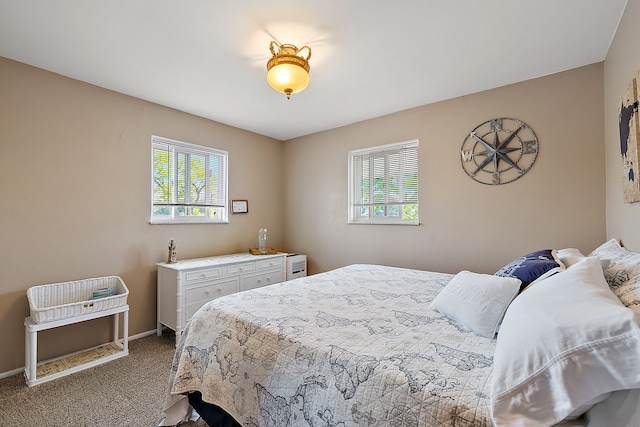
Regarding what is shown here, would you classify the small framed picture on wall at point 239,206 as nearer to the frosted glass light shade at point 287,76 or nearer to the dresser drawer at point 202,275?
the dresser drawer at point 202,275

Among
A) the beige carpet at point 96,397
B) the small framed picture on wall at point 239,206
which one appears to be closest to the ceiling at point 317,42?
the small framed picture on wall at point 239,206

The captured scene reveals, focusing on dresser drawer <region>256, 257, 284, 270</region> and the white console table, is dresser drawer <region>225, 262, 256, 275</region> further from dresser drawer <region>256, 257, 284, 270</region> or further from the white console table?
the white console table

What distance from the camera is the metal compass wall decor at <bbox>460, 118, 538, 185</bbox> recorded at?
261 cm

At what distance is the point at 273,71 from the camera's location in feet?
6.57

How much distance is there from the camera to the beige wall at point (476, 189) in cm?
238

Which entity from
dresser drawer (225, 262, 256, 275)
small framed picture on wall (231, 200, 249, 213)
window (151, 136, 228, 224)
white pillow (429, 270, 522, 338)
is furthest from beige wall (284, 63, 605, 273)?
white pillow (429, 270, 522, 338)

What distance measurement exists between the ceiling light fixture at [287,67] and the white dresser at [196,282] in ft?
6.36

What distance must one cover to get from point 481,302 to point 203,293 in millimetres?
2559

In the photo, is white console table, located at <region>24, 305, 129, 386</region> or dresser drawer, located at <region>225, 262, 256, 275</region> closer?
white console table, located at <region>24, 305, 129, 386</region>

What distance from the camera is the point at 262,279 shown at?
354cm

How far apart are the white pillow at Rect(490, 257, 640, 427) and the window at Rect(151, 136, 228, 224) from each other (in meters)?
3.27

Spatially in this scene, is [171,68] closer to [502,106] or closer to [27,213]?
[27,213]

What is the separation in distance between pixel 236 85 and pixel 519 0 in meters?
2.19

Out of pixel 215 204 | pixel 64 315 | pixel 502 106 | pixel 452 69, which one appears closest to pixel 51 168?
pixel 64 315
